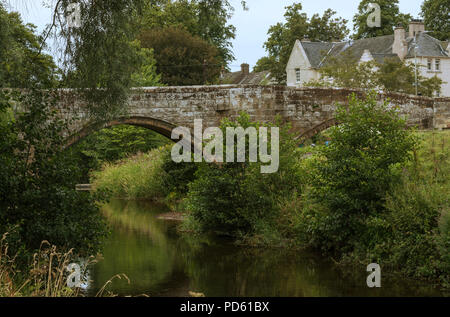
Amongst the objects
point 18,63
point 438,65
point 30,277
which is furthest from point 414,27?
point 30,277

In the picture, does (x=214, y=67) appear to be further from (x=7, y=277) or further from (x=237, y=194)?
(x=7, y=277)

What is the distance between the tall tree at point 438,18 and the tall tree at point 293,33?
25.8 feet

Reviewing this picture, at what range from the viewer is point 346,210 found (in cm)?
1105

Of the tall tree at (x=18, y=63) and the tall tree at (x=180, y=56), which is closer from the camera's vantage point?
the tall tree at (x=18, y=63)

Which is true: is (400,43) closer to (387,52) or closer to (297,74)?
(387,52)

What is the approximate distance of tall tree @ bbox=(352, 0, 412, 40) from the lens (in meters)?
43.3

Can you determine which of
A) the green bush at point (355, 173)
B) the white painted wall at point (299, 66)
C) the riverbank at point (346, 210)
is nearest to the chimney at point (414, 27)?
the white painted wall at point (299, 66)

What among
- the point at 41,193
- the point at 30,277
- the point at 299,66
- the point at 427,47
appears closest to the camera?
the point at 30,277

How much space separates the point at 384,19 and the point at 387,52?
19.9ft

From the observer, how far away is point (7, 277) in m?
6.52

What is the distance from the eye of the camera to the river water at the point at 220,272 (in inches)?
378

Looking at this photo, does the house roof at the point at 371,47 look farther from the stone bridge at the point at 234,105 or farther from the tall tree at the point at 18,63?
the tall tree at the point at 18,63
